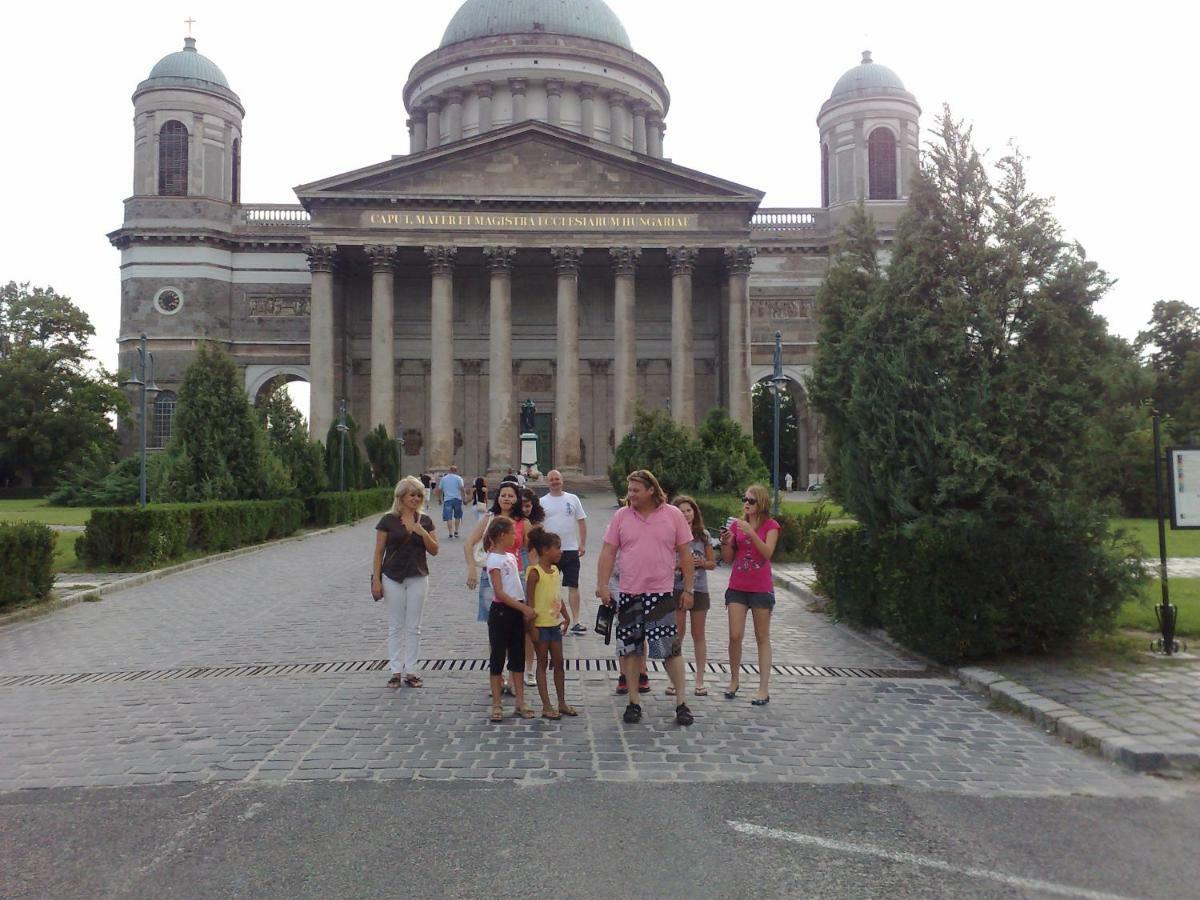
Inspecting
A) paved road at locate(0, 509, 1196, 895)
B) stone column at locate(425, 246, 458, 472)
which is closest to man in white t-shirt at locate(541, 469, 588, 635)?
paved road at locate(0, 509, 1196, 895)

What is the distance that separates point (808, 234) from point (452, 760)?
176 feet

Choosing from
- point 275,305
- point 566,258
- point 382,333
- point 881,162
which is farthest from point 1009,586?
point 881,162

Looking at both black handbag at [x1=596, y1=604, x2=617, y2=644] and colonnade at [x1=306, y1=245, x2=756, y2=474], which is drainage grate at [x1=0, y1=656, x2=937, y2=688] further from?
colonnade at [x1=306, y1=245, x2=756, y2=474]

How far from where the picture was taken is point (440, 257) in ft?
157

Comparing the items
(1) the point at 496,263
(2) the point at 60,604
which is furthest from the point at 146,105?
(2) the point at 60,604

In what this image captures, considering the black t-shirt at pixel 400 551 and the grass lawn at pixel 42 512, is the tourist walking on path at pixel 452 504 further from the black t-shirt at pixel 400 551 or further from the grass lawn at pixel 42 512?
the black t-shirt at pixel 400 551

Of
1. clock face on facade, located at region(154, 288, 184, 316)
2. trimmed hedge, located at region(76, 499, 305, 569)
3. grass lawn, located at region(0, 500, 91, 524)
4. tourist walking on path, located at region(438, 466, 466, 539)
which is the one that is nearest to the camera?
trimmed hedge, located at region(76, 499, 305, 569)

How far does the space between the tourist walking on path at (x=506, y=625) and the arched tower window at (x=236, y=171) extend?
5424 cm

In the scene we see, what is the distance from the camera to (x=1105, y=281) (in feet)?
32.2

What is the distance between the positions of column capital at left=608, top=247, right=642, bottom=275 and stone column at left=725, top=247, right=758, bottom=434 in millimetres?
4501

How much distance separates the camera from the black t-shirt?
8969 mm

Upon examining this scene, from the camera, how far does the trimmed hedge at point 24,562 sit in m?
13.3

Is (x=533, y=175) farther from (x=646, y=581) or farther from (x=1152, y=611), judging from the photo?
(x=646, y=581)

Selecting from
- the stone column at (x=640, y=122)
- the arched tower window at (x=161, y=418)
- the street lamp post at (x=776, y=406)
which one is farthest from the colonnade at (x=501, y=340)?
the street lamp post at (x=776, y=406)
